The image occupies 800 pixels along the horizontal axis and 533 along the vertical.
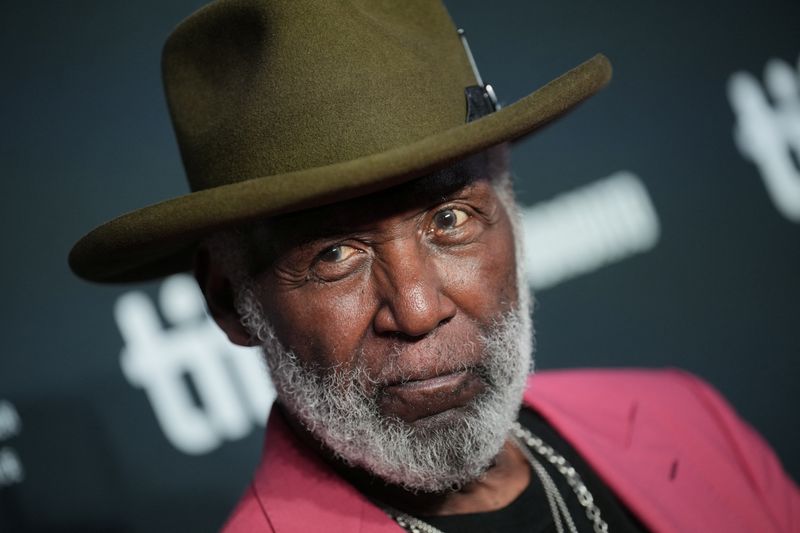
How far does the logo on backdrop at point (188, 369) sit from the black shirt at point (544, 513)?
0.72m

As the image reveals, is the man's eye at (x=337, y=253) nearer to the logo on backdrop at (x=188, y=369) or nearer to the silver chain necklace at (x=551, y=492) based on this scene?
the silver chain necklace at (x=551, y=492)

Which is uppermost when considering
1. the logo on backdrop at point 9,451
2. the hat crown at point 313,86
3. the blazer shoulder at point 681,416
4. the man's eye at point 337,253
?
the hat crown at point 313,86

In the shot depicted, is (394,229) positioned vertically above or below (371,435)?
above

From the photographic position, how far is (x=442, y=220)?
1136 mm

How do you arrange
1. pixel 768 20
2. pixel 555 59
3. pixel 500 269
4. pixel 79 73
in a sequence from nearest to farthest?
pixel 500 269, pixel 79 73, pixel 555 59, pixel 768 20

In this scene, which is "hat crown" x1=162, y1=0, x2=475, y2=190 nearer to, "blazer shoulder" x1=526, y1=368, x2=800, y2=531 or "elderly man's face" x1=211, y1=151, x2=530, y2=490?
"elderly man's face" x1=211, y1=151, x2=530, y2=490

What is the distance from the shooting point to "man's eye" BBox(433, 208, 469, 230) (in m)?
1.13

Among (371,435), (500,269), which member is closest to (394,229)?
(500,269)

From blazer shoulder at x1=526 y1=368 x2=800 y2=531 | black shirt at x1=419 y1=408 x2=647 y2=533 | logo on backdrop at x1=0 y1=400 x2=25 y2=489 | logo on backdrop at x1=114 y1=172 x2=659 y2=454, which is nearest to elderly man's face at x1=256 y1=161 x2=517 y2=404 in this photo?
black shirt at x1=419 y1=408 x2=647 y2=533

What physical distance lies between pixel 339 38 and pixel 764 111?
1883 mm

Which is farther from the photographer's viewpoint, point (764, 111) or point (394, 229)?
point (764, 111)

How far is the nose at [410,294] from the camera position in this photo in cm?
104

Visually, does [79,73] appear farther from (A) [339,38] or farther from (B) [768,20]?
(B) [768,20]

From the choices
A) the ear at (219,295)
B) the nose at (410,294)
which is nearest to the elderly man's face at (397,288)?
the nose at (410,294)
